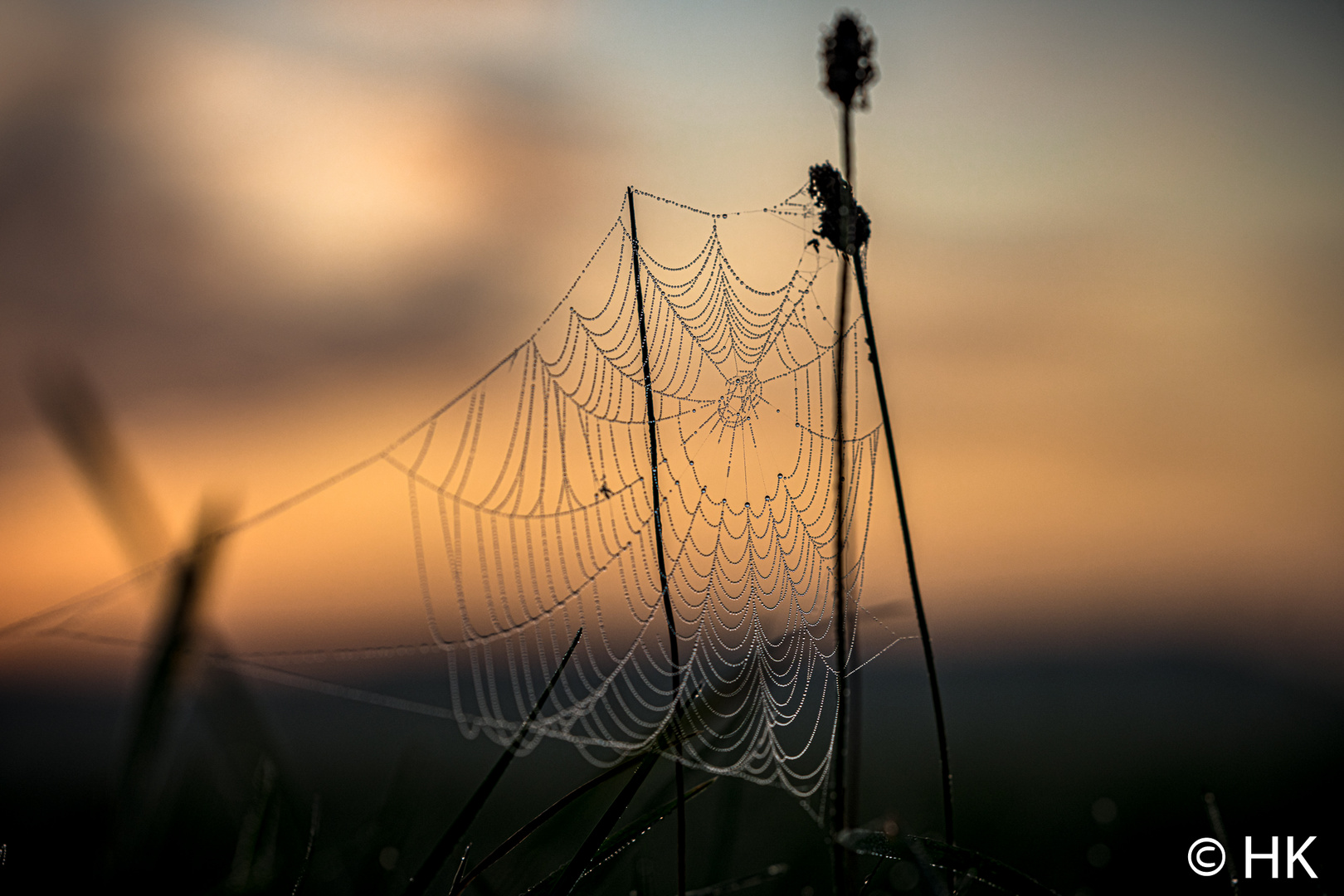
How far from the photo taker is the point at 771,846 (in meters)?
4.13

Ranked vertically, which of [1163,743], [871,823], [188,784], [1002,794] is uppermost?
[188,784]

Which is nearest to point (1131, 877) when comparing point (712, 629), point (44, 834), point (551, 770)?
point (712, 629)

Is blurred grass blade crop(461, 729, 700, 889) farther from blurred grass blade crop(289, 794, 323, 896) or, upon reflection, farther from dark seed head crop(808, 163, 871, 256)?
dark seed head crop(808, 163, 871, 256)

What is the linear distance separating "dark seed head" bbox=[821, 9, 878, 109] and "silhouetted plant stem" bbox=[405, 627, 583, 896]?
202cm

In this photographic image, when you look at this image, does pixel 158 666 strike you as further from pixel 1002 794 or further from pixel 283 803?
pixel 1002 794

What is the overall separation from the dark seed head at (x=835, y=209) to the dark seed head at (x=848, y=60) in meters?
0.29

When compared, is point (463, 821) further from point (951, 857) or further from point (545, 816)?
point (951, 857)

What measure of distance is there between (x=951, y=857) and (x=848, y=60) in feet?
7.72

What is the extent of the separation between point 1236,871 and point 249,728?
88.4 inches

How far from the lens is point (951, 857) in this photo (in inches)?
75.4

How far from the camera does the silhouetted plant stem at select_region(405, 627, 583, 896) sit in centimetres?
147

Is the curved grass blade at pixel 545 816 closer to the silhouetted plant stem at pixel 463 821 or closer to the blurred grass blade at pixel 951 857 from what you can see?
the silhouetted plant stem at pixel 463 821

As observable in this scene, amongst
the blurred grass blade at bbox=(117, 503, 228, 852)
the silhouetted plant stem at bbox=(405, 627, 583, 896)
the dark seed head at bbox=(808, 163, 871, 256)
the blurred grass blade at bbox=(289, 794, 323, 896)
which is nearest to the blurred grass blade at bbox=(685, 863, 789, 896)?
the silhouetted plant stem at bbox=(405, 627, 583, 896)

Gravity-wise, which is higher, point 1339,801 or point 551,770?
point 1339,801
